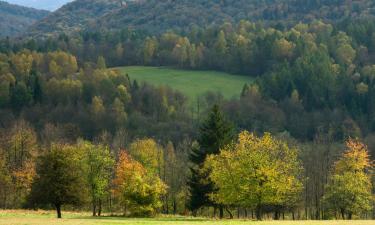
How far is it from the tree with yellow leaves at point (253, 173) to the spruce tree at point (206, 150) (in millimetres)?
5829

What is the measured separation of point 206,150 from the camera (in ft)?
281

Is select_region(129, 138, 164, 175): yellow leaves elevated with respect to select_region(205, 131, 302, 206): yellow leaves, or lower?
lower

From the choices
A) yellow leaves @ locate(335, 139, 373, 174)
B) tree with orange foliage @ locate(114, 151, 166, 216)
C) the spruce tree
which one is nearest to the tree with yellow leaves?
the spruce tree

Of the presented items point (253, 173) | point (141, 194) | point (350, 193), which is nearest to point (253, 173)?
point (253, 173)

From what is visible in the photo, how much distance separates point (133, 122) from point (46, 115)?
84.5 ft

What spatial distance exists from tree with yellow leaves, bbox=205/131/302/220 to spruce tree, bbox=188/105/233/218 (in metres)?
5.83

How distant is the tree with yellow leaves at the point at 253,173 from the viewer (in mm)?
73125

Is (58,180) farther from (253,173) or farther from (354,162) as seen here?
(354,162)

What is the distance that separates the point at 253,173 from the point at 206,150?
13.4 meters

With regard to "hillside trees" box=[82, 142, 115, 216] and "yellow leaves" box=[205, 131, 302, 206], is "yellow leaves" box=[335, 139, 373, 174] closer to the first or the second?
"yellow leaves" box=[205, 131, 302, 206]

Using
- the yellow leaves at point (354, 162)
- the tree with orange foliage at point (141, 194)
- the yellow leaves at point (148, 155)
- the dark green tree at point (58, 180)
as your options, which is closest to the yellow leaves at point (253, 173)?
the tree with orange foliage at point (141, 194)

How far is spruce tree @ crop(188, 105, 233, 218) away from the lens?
84062 millimetres

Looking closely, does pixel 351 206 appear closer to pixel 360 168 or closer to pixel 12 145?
pixel 360 168

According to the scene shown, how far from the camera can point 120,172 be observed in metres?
91.6
